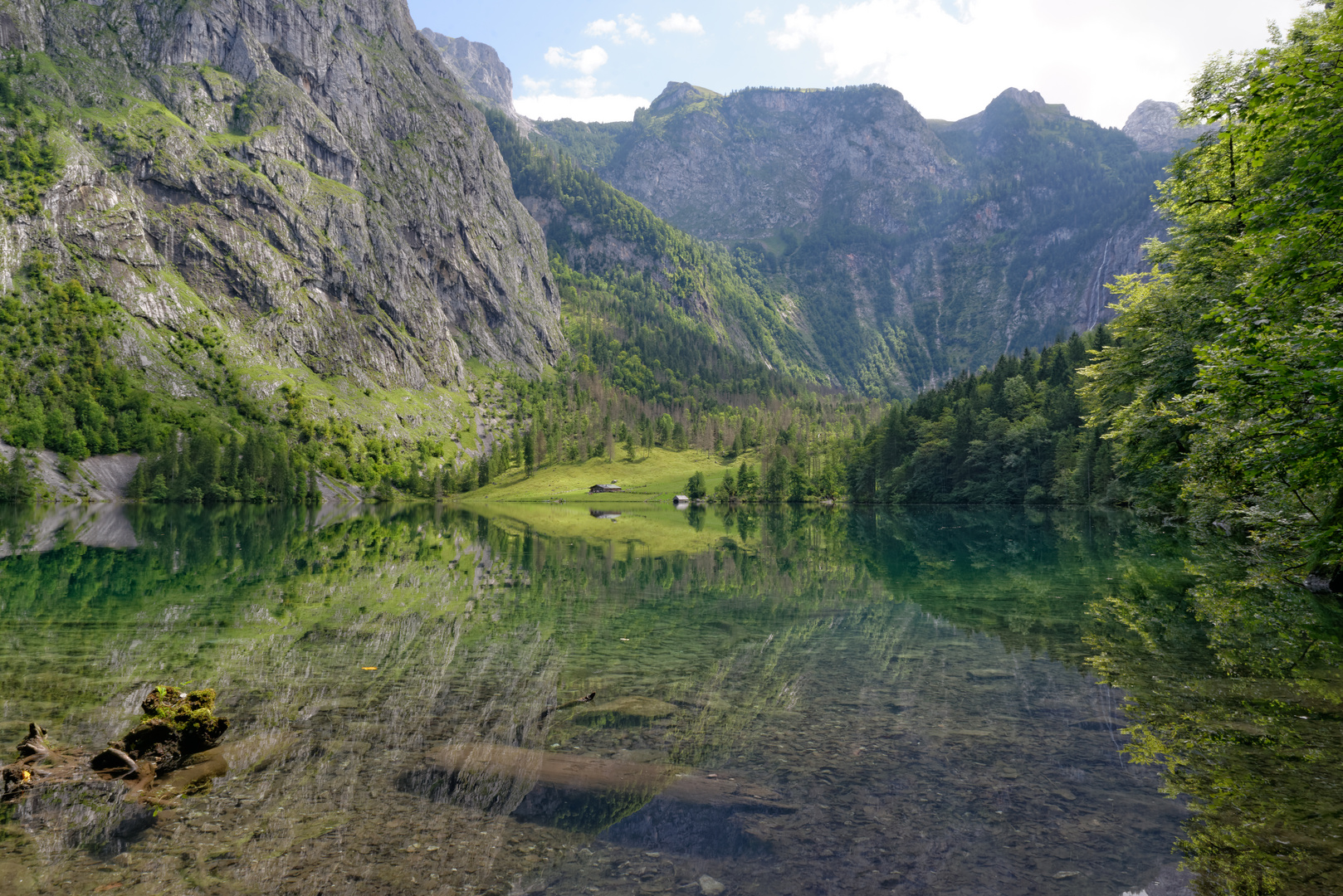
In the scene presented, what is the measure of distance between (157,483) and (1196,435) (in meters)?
186

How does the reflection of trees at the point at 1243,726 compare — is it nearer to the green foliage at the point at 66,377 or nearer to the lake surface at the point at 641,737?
the lake surface at the point at 641,737

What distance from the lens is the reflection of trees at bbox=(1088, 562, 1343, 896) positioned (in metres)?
8.09

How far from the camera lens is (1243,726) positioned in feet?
40.9

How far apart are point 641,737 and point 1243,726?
434 inches

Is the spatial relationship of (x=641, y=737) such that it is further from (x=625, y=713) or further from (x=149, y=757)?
(x=149, y=757)

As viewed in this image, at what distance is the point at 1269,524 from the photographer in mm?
27984

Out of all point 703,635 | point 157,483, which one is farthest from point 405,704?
point 157,483

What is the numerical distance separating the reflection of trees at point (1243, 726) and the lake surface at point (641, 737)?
0.36 ft

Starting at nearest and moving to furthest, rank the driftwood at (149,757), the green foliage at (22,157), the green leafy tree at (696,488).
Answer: the driftwood at (149,757) < the green foliage at (22,157) < the green leafy tree at (696,488)

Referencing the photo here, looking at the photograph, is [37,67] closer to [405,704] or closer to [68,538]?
[68,538]

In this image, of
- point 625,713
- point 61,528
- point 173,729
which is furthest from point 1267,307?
point 61,528

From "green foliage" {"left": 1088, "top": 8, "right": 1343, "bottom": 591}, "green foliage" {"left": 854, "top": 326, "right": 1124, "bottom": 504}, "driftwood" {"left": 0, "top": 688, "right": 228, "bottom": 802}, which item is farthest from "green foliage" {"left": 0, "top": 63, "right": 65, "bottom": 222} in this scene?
"green foliage" {"left": 1088, "top": 8, "right": 1343, "bottom": 591}

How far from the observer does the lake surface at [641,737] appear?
8633 millimetres

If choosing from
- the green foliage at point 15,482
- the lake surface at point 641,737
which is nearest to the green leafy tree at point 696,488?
the green foliage at point 15,482
